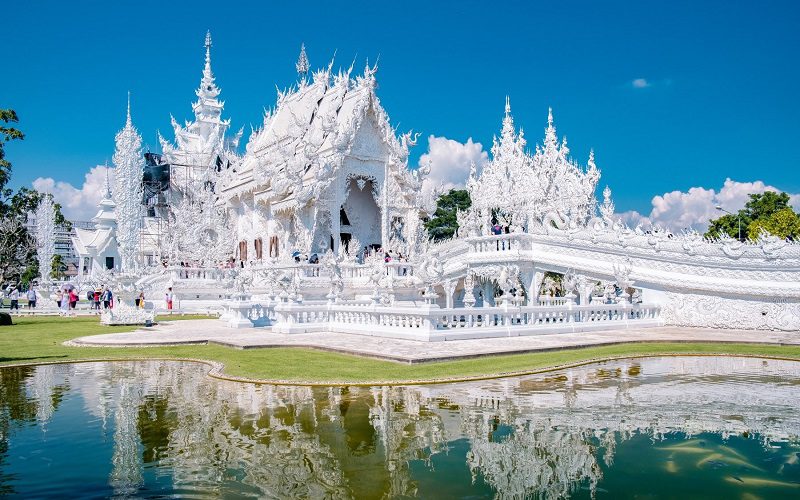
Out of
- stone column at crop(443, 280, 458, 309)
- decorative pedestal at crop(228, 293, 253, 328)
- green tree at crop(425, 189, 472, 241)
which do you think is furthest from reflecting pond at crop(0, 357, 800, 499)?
green tree at crop(425, 189, 472, 241)

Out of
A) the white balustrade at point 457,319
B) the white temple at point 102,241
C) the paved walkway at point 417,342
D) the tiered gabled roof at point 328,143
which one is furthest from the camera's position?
the white temple at point 102,241

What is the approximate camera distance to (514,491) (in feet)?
15.4

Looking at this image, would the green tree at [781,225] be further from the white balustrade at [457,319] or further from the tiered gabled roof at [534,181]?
the white balustrade at [457,319]

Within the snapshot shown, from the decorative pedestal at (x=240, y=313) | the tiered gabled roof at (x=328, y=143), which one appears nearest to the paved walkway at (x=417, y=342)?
the decorative pedestal at (x=240, y=313)

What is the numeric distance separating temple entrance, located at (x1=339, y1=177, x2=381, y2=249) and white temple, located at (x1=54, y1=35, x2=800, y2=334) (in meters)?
0.07

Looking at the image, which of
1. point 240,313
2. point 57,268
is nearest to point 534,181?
point 240,313

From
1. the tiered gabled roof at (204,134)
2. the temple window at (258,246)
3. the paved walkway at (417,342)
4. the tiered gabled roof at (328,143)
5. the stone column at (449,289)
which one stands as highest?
the tiered gabled roof at (204,134)

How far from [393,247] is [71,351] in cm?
1698

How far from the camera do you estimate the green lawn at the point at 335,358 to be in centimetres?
953

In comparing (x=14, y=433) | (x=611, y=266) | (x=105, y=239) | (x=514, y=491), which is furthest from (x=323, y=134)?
(x=105, y=239)

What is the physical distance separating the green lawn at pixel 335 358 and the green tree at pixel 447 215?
33420mm

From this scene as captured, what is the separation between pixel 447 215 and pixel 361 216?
1699 centimetres

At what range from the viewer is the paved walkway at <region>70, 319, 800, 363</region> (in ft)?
38.1

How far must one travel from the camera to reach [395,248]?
28688 millimetres
